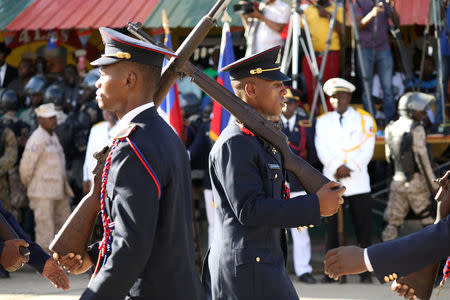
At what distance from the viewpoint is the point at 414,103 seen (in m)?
8.66

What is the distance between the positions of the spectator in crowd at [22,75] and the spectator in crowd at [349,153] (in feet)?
16.7

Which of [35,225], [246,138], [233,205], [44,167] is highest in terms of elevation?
[246,138]

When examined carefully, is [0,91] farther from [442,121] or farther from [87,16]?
[442,121]

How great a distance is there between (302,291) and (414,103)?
7.78ft

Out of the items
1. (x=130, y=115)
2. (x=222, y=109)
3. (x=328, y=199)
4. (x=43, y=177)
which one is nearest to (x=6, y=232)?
(x=130, y=115)

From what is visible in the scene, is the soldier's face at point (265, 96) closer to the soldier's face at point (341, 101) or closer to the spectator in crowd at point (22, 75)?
the soldier's face at point (341, 101)

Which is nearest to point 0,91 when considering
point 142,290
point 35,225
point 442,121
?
point 35,225

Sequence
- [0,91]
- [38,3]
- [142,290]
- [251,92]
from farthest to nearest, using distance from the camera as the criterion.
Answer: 1. [38,3]
2. [0,91]
3. [251,92]
4. [142,290]

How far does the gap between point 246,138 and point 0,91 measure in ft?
25.3

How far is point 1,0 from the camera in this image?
12352 millimetres

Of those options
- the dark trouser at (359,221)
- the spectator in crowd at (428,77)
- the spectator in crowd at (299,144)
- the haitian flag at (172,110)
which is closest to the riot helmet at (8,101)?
the haitian flag at (172,110)

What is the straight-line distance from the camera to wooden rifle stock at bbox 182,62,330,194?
13.3ft

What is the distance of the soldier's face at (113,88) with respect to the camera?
339 centimetres

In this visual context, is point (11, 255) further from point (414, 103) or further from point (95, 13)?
point (95, 13)
